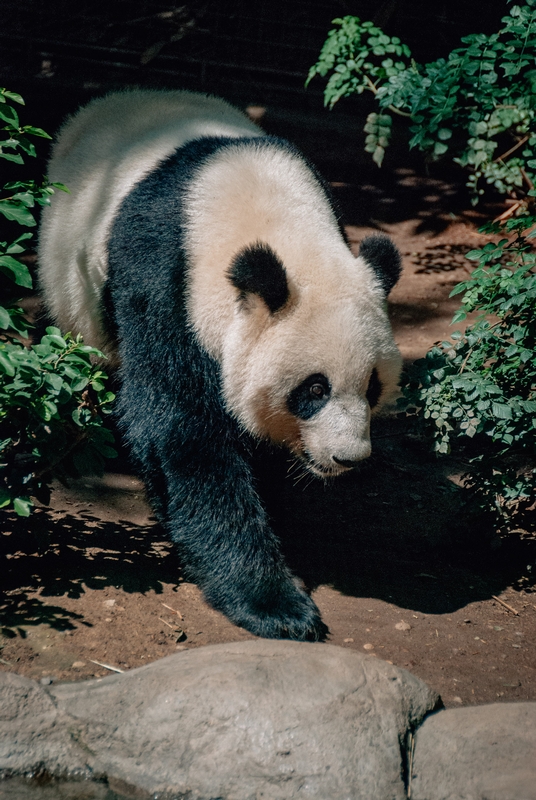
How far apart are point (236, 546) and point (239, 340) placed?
0.83 meters

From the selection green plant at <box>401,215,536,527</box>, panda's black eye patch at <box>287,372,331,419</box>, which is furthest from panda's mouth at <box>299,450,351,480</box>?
green plant at <box>401,215,536,527</box>

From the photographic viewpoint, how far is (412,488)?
4.31 meters

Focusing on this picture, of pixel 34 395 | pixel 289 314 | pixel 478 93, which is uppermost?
pixel 478 93

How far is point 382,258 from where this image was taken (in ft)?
10.5

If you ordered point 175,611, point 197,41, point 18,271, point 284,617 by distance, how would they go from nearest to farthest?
point 18,271 < point 284,617 < point 175,611 < point 197,41

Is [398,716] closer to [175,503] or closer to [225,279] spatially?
[175,503]

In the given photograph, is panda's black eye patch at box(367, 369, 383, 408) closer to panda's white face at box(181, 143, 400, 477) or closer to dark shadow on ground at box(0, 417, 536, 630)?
panda's white face at box(181, 143, 400, 477)

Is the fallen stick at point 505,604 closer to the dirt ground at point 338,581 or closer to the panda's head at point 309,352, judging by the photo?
the dirt ground at point 338,581

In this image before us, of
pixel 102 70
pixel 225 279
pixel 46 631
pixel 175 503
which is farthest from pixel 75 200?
pixel 102 70

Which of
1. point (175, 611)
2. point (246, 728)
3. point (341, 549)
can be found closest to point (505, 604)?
point (341, 549)

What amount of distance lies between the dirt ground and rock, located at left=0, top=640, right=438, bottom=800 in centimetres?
35

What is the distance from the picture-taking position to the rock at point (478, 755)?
220 centimetres

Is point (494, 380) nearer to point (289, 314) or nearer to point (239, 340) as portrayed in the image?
point (289, 314)

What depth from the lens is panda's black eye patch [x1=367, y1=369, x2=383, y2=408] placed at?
3123 millimetres
